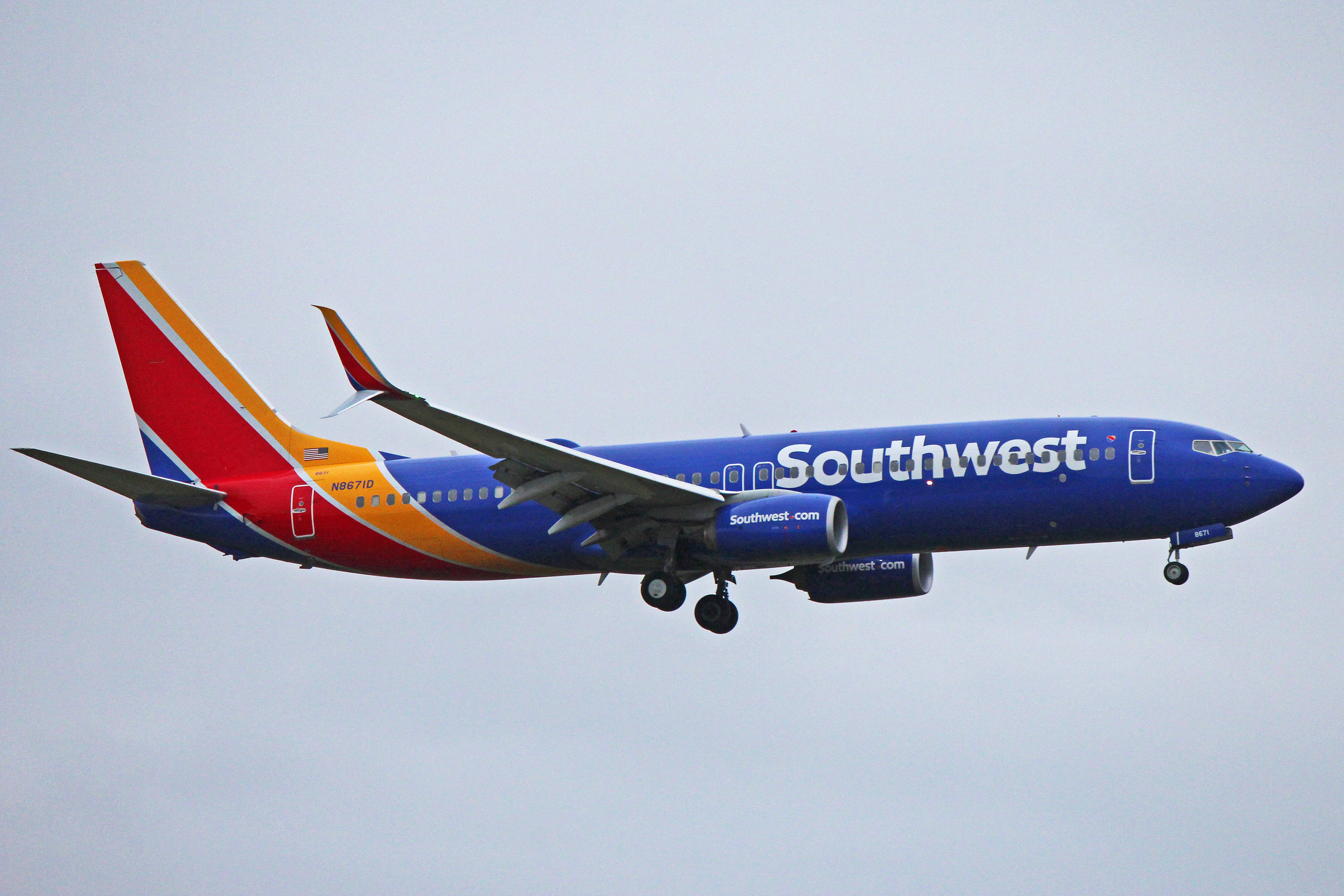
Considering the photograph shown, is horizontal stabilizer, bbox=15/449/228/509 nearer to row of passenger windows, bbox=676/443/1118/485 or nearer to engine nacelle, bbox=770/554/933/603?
row of passenger windows, bbox=676/443/1118/485

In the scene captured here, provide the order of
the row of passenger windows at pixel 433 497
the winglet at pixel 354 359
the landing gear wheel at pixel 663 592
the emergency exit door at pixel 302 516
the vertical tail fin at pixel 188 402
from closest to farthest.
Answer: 1. the winglet at pixel 354 359
2. the landing gear wheel at pixel 663 592
3. the row of passenger windows at pixel 433 497
4. the emergency exit door at pixel 302 516
5. the vertical tail fin at pixel 188 402

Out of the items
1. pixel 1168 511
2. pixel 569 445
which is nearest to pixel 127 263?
pixel 569 445

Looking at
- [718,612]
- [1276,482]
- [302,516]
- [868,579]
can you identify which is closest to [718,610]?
[718,612]

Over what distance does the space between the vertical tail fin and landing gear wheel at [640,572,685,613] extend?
8919 mm

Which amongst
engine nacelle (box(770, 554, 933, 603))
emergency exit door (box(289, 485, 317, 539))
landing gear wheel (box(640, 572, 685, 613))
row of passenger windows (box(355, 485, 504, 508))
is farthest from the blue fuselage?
emergency exit door (box(289, 485, 317, 539))

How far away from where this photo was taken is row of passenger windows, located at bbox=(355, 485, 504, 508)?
41219mm

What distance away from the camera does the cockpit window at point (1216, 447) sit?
36812 millimetres

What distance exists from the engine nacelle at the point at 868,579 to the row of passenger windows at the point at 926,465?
14.3 feet

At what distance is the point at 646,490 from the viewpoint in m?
37.6

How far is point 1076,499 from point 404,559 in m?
17.0

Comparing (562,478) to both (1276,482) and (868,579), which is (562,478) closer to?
(868,579)

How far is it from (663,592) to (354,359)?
10.9 meters

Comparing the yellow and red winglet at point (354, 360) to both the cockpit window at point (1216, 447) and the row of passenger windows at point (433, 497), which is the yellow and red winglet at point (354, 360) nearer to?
the row of passenger windows at point (433, 497)

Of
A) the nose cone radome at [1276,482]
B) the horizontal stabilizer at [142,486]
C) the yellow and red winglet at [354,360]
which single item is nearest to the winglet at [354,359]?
the yellow and red winglet at [354,360]
